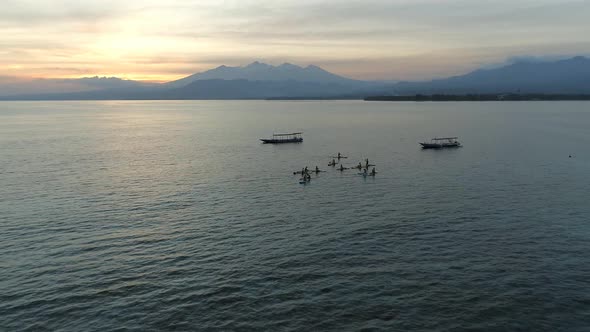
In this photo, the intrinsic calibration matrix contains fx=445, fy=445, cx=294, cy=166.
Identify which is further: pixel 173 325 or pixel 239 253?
pixel 239 253

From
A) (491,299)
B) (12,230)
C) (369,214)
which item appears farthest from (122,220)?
(491,299)

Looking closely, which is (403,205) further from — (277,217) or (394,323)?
(394,323)

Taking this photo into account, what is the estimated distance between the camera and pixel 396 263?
4416 centimetres

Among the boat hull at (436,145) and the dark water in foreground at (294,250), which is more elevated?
the boat hull at (436,145)

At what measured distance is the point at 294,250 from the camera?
47.9 m

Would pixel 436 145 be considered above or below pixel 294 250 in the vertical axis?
above

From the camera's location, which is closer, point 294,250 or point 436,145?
point 294,250

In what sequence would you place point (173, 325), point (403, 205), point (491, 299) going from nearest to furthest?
point (173, 325)
point (491, 299)
point (403, 205)

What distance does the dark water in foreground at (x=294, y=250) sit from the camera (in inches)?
1393

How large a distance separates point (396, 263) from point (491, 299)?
9604 millimetres

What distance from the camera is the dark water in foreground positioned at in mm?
35375

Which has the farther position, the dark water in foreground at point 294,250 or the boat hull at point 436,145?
the boat hull at point 436,145

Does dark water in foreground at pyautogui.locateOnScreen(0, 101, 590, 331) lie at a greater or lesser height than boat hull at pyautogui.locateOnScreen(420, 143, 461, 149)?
lesser

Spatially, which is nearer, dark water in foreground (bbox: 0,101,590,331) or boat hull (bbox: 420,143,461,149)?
dark water in foreground (bbox: 0,101,590,331)
